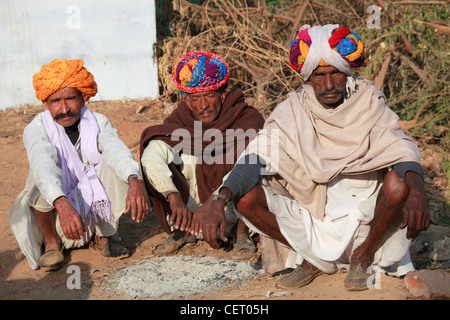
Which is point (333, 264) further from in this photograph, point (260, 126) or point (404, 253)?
point (260, 126)

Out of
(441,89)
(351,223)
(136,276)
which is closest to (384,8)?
(441,89)

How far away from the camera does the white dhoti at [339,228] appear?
3.70 m

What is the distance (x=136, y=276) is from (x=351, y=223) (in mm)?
1696

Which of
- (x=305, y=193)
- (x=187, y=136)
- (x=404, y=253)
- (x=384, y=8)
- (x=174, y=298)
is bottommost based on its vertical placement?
(x=174, y=298)

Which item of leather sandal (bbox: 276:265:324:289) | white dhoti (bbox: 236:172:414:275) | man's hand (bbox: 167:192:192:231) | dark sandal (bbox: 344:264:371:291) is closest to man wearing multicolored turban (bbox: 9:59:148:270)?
man's hand (bbox: 167:192:192:231)

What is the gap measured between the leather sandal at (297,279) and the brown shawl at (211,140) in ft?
3.83

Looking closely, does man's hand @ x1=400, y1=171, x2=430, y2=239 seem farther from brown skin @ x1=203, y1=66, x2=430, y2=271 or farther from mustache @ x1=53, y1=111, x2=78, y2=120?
mustache @ x1=53, y1=111, x2=78, y2=120

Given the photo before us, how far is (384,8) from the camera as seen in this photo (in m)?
6.59

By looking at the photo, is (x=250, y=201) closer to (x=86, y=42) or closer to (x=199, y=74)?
(x=199, y=74)

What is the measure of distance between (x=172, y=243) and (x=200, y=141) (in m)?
0.92

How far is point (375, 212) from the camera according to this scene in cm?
362

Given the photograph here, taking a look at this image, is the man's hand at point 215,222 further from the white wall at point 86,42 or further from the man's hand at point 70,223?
the white wall at point 86,42

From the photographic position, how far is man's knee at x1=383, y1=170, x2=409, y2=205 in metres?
3.39

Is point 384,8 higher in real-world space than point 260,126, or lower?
higher
